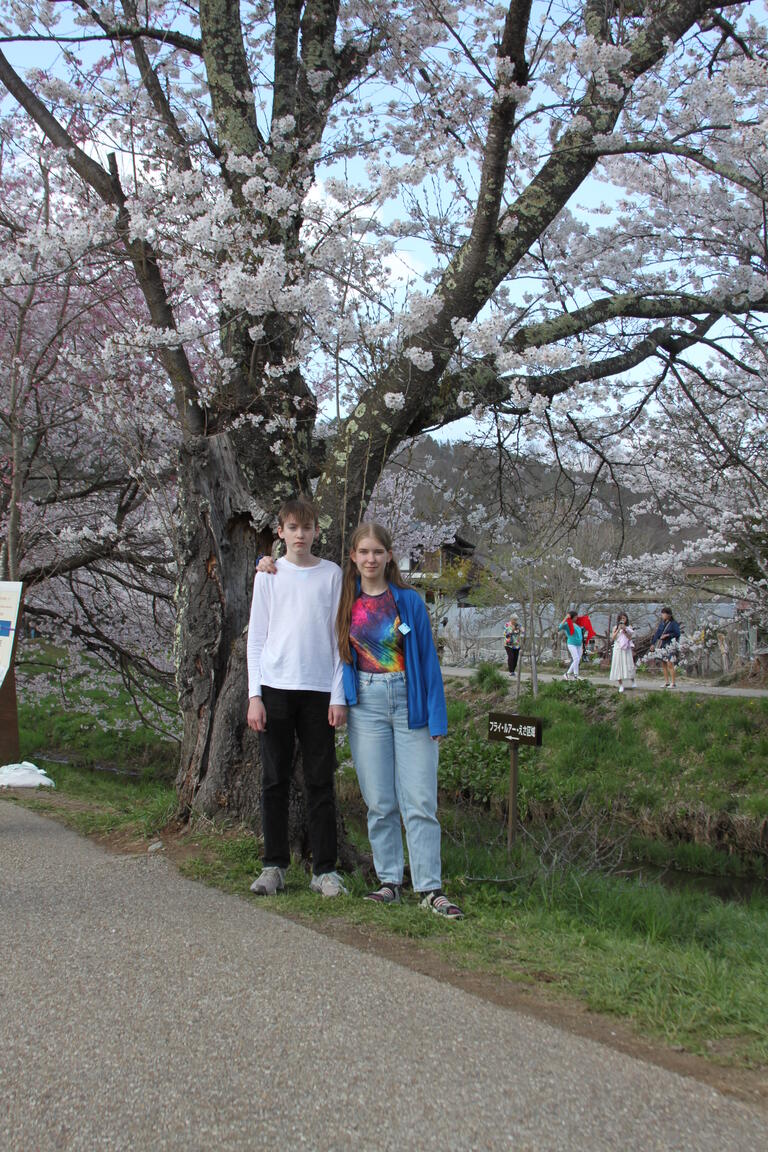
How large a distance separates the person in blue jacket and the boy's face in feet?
0.86

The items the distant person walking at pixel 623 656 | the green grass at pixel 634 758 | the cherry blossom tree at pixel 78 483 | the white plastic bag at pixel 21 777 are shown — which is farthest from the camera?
the distant person walking at pixel 623 656

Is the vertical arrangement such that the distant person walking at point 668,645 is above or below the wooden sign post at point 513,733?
above

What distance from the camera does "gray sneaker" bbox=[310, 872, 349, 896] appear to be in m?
4.39

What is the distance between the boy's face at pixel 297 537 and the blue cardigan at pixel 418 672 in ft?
1.64

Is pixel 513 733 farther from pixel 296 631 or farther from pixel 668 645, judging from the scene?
pixel 668 645

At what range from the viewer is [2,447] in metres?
11.0

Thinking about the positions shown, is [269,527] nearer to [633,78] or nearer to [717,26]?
[633,78]

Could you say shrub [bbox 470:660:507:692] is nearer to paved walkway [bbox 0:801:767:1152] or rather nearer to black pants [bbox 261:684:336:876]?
black pants [bbox 261:684:336:876]

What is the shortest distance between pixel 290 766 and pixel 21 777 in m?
2.12

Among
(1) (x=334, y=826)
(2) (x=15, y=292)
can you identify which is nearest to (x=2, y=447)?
(2) (x=15, y=292)

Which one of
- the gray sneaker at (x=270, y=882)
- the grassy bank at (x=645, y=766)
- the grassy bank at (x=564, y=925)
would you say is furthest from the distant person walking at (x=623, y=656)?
the gray sneaker at (x=270, y=882)

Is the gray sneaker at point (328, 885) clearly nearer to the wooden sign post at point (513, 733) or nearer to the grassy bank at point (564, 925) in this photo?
the grassy bank at point (564, 925)

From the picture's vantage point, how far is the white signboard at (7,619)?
545 cm

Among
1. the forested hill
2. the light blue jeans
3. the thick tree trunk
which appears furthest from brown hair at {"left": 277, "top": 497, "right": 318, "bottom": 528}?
the forested hill
